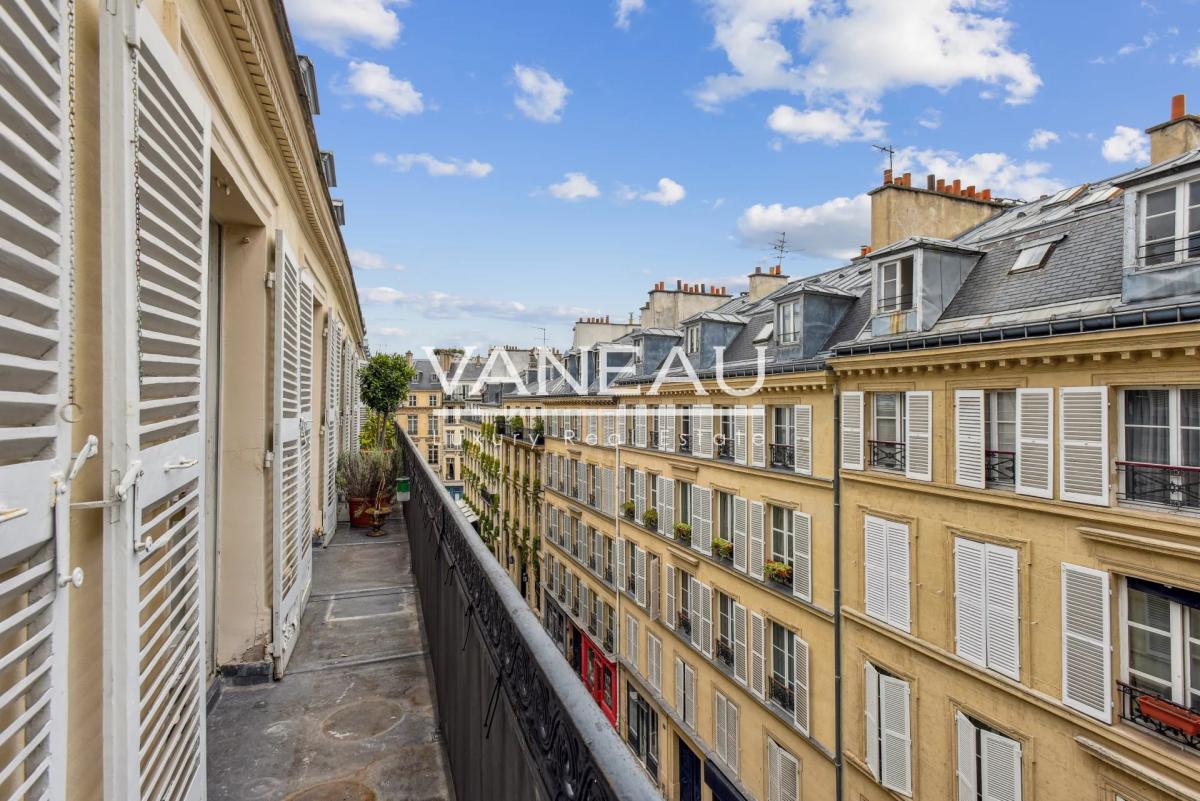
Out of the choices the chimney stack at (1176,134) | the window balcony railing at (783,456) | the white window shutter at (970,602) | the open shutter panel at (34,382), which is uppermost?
the chimney stack at (1176,134)

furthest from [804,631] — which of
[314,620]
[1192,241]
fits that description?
[314,620]

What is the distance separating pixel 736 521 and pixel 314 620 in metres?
13.0

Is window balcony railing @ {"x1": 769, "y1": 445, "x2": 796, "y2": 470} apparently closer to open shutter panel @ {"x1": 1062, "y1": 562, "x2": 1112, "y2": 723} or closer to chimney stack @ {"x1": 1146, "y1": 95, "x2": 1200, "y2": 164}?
open shutter panel @ {"x1": 1062, "y1": 562, "x2": 1112, "y2": 723}

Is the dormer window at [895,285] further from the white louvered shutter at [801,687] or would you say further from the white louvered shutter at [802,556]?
the white louvered shutter at [801,687]

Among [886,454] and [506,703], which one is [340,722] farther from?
[886,454]

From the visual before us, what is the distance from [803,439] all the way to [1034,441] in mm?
5006

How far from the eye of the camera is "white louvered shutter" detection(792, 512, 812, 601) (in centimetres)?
1379

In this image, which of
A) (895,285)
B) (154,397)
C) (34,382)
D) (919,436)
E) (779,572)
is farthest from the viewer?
(779,572)

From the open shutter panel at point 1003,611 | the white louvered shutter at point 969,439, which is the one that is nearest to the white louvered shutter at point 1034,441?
the white louvered shutter at point 969,439

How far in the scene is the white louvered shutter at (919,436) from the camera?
436 inches

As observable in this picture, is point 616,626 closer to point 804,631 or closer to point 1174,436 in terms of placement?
point 804,631

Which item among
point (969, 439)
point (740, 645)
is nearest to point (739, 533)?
point (740, 645)

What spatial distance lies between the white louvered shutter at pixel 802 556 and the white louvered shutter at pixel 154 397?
1303cm

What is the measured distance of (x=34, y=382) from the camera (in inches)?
53.1
